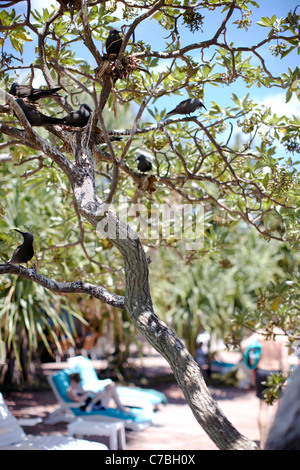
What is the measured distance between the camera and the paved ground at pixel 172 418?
211 inches

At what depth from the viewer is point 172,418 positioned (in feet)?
21.9

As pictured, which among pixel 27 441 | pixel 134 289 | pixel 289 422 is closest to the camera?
pixel 289 422

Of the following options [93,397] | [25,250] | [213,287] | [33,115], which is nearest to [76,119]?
[33,115]

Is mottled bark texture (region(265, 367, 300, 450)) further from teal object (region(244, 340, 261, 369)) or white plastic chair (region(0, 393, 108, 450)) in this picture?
teal object (region(244, 340, 261, 369))

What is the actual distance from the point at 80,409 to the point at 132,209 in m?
2.76

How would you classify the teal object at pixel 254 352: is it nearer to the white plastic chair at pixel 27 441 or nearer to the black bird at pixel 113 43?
the white plastic chair at pixel 27 441

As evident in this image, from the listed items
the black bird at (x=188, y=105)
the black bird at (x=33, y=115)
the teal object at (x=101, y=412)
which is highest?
the black bird at (x=188, y=105)

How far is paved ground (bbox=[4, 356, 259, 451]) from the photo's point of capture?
17.6 ft

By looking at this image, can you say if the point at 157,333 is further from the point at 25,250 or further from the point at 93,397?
the point at 93,397

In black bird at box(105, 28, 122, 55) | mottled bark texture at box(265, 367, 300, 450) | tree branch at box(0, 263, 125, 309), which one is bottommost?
mottled bark texture at box(265, 367, 300, 450)

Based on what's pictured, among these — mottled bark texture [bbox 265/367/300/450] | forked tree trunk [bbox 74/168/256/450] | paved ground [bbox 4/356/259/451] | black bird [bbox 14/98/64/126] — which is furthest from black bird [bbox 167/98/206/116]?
paved ground [bbox 4/356/259/451]

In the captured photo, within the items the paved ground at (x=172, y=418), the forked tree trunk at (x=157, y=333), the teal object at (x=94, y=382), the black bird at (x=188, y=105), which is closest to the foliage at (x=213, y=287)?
the paved ground at (x=172, y=418)

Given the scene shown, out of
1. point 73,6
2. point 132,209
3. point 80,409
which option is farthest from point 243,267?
point 73,6
